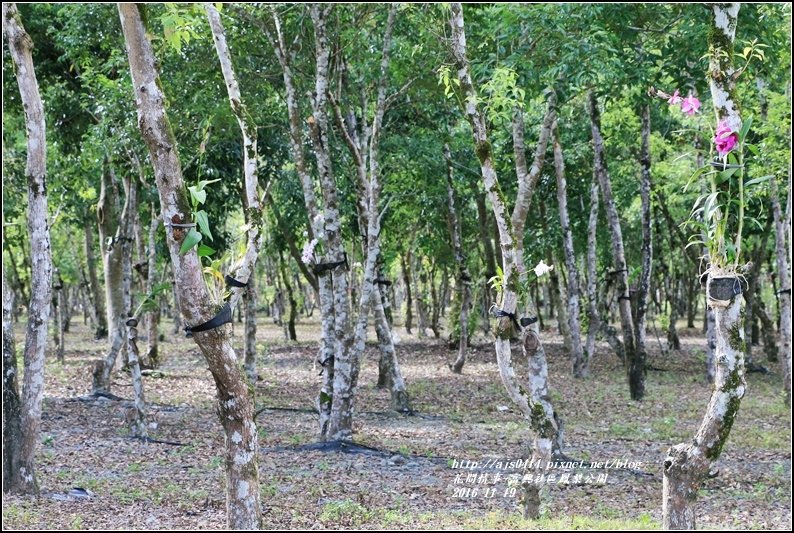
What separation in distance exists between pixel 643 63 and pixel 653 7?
132 centimetres

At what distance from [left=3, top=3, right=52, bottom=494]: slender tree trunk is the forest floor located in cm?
84

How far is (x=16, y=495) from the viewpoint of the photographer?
26.1 ft

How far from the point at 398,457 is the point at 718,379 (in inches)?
225

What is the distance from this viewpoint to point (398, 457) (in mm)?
10961

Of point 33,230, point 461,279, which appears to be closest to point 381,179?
point 461,279

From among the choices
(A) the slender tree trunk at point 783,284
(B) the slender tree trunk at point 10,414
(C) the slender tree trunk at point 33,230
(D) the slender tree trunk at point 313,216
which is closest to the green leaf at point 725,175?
(C) the slender tree trunk at point 33,230

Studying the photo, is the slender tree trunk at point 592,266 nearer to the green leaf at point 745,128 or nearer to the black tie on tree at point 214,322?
the green leaf at point 745,128

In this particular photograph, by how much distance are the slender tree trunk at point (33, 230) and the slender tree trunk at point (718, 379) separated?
5689 millimetres

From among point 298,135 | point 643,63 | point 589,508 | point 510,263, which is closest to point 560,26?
point 643,63

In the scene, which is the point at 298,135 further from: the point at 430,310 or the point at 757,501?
the point at 430,310

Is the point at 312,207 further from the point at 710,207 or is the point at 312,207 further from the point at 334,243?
the point at 710,207

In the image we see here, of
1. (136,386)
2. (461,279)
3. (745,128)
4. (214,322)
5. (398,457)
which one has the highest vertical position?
(745,128)

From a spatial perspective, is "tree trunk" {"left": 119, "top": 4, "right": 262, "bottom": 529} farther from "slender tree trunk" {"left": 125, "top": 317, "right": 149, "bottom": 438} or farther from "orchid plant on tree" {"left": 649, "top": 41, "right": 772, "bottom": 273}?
"slender tree trunk" {"left": 125, "top": 317, "right": 149, "bottom": 438}

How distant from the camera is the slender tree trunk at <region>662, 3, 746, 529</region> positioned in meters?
5.93
